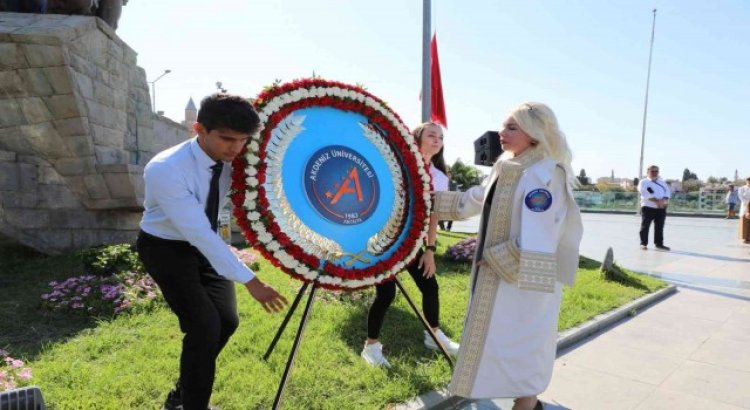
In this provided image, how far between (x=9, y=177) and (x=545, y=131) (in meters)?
6.79

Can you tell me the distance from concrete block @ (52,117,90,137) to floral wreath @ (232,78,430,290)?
521 centimetres

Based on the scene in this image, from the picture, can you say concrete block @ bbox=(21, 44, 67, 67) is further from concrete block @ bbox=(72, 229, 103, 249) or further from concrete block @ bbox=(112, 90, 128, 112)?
concrete block @ bbox=(72, 229, 103, 249)

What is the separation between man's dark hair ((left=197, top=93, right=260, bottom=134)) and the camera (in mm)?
2148

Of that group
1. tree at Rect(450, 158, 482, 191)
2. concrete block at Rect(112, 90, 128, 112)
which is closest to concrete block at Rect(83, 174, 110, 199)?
concrete block at Rect(112, 90, 128, 112)

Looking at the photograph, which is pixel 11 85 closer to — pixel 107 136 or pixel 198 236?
pixel 107 136

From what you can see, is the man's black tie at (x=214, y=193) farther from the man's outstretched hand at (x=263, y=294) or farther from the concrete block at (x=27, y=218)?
the concrete block at (x=27, y=218)

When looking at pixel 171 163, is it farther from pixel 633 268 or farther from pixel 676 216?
pixel 676 216

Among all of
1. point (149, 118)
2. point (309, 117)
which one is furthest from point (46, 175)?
point (309, 117)

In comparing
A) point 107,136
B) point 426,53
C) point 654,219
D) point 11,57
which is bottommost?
point 654,219

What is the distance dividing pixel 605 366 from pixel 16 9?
29.5ft

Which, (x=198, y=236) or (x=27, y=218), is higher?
(x=198, y=236)

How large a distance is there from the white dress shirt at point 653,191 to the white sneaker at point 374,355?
31.4 feet

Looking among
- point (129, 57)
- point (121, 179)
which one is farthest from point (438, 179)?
point (129, 57)

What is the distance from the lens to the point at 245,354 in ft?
11.9
